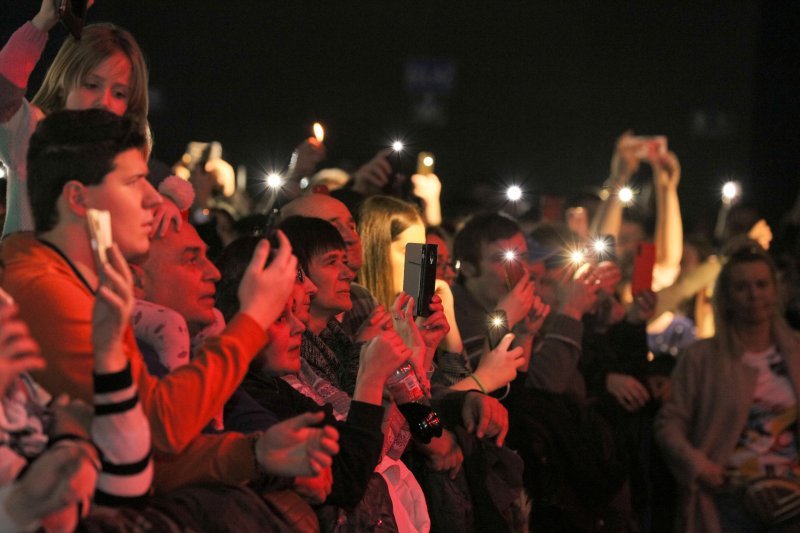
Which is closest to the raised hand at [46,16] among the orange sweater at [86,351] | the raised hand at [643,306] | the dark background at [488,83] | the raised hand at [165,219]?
the raised hand at [165,219]

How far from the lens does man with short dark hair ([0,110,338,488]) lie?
202 cm

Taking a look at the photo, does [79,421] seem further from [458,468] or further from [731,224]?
[731,224]

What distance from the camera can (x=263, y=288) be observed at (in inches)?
86.3

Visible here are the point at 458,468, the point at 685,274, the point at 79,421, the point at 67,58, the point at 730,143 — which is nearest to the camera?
the point at 79,421

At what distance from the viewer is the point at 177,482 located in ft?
7.27

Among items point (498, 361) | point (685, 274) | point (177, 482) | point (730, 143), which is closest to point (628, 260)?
point (685, 274)

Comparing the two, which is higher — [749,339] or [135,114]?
→ [135,114]

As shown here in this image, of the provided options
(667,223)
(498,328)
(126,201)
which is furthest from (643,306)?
(126,201)

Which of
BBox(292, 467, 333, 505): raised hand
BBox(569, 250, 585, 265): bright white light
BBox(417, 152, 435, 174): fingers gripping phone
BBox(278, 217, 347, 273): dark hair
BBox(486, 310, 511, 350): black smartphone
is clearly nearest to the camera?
BBox(292, 467, 333, 505): raised hand

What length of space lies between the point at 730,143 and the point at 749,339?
32.7 feet

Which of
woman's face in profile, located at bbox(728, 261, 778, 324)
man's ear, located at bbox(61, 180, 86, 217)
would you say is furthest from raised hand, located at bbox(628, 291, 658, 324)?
man's ear, located at bbox(61, 180, 86, 217)

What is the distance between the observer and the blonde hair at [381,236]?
3.92 m

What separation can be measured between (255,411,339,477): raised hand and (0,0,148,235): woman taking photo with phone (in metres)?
0.99

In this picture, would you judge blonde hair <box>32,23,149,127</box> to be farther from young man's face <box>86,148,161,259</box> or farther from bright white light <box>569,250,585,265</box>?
bright white light <box>569,250,585,265</box>
